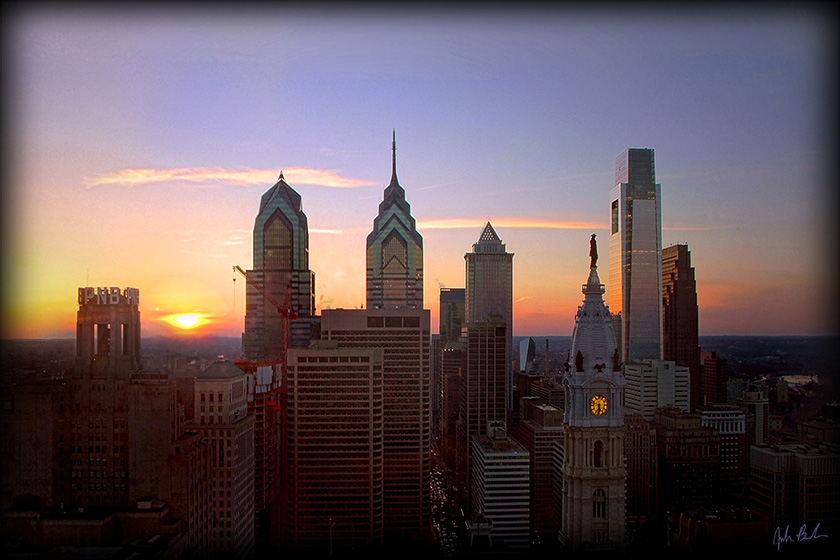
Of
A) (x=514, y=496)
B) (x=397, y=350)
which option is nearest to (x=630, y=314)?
(x=514, y=496)

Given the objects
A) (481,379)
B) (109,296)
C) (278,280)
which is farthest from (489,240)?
(481,379)

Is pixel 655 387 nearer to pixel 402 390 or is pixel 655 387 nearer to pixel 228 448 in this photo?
pixel 402 390

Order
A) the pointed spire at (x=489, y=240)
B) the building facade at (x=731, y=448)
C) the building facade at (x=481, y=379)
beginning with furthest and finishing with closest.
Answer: the building facade at (x=481, y=379) → the building facade at (x=731, y=448) → the pointed spire at (x=489, y=240)

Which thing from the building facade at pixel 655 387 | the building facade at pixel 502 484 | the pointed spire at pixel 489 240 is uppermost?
the pointed spire at pixel 489 240

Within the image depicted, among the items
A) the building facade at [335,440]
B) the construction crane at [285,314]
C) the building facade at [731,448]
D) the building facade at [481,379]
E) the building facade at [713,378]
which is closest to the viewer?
the building facade at [713,378]

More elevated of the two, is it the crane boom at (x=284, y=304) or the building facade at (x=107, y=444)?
the crane boom at (x=284, y=304)

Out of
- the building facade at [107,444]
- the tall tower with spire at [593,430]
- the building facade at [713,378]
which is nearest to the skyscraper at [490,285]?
the tall tower with spire at [593,430]

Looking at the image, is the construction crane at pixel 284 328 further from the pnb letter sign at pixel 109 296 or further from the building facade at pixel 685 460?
the building facade at pixel 685 460

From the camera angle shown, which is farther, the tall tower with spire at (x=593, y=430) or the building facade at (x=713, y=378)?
the building facade at (x=713, y=378)
